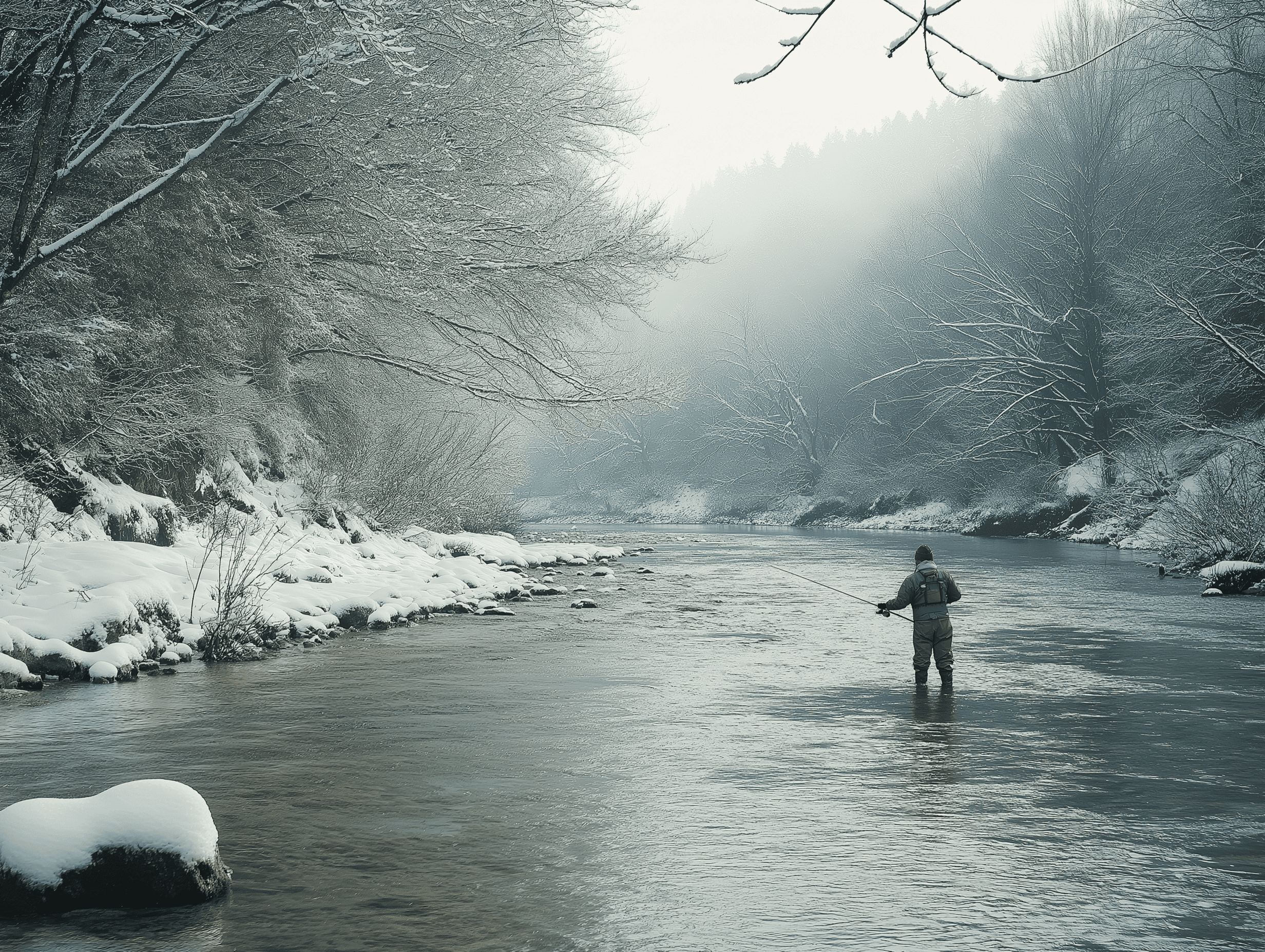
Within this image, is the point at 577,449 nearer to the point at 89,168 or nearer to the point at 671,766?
the point at 89,168

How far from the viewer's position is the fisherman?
1009 cm

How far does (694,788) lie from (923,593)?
12.3 ft

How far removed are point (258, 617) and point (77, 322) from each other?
3640 millimetres

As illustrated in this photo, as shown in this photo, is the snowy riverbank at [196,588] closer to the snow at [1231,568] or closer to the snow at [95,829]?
the snow at [95,829]

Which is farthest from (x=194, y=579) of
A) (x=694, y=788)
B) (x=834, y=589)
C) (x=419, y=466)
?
(x=419, y=466)

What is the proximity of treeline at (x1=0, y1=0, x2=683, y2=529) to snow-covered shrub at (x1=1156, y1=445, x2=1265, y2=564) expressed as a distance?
34.3ft

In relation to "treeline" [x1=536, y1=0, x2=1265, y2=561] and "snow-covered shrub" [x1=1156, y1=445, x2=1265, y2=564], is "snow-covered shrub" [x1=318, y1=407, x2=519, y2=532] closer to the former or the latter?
"treeline" [x1=536, y1=0, x2=1265, y2=561]

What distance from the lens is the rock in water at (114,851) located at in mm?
4988

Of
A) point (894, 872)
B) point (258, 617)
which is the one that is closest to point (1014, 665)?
point (894, 872)

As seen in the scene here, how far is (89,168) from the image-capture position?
42.4ft

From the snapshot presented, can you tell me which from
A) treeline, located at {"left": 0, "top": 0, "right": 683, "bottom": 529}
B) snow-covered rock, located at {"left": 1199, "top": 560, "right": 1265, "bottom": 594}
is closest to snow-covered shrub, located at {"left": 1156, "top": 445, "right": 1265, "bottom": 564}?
snow-covered rock, located at {"left": 1199, "top": 560, "right": 1265, "bottom": 594}

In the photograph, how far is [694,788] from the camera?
7078mm

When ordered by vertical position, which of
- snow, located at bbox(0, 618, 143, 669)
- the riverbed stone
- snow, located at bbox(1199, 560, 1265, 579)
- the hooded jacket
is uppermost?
the hooded jacket

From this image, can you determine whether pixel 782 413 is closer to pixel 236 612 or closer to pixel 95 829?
pixel 236 612
